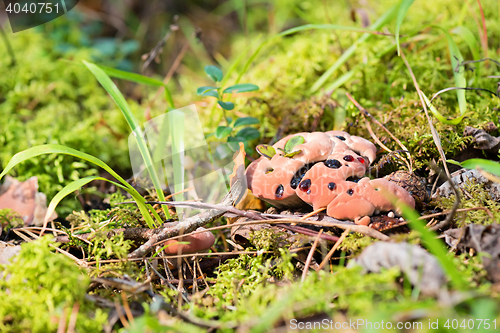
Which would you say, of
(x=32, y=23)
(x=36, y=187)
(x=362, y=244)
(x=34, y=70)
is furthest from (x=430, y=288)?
(x=32, y=23)

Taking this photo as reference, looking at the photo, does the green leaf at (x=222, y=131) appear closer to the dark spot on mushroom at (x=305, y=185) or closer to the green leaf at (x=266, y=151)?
the green leaf at (x=266, y=151)

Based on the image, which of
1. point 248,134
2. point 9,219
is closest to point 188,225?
point 248,134

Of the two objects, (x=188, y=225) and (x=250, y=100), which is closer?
(x=188, y=225)

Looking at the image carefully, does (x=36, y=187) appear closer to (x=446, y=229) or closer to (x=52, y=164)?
(x=52, y=164)

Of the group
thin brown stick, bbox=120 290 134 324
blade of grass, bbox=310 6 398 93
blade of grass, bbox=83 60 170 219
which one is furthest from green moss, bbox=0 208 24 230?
blade of grass, bbox=310 6 398 93

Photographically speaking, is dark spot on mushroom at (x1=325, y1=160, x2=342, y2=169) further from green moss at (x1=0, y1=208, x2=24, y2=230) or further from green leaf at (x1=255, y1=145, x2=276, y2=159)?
green moss at (x1=0, y1=208, x2=24, y2=230)

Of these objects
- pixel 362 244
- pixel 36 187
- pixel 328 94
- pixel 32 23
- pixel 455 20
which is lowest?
pixel 362 244

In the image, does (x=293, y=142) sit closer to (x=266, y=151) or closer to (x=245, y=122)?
(x=266, y=151)
